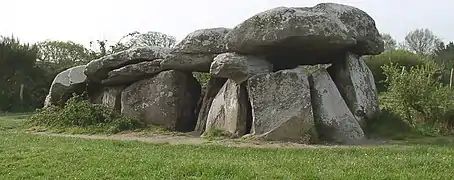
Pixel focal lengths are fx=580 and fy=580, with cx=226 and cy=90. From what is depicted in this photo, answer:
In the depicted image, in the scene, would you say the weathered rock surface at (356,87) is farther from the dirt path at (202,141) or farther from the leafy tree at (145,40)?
the leafy tree at (145,40)

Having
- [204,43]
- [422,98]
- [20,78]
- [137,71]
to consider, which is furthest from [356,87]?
[20,78]

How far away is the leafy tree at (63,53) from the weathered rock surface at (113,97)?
22.8m

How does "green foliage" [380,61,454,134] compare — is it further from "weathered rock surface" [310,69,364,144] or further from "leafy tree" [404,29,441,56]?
"leafy tree" [404,29,441,56]

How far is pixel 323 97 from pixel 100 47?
103 ft

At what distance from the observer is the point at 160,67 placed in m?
17.5

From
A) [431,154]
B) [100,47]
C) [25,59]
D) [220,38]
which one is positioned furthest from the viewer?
[100,47]

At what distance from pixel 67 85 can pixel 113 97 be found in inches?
109

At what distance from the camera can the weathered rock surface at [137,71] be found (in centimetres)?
1769

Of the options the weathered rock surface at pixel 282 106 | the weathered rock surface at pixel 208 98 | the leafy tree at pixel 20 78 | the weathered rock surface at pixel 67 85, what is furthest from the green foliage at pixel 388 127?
the leafy tree at pixel 20 78

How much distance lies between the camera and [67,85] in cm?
2066

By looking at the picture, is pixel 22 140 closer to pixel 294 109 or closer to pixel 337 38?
pixel 294 109

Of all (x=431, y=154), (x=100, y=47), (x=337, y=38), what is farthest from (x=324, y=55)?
(x=100, y=47)

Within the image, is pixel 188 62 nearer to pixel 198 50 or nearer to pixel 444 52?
pixel 198 50

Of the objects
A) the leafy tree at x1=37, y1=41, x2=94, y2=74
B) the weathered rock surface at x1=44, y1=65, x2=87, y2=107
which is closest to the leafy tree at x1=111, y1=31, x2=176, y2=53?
the leafy tree at x1=37, y1=41, x2=94, y2=74
